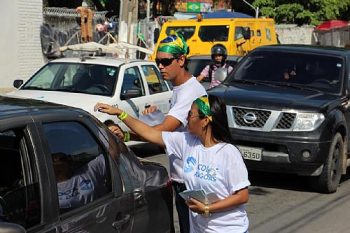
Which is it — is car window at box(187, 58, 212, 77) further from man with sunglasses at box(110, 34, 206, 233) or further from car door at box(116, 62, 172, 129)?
man with sunglasses at box(110, 34, 206, 233)

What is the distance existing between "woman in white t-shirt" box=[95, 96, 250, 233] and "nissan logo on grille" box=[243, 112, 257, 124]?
184 inches

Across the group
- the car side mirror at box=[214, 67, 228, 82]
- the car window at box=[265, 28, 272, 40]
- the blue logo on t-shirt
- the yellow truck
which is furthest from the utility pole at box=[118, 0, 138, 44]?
the blue logo on t-shirt

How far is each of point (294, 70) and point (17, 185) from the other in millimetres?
6862

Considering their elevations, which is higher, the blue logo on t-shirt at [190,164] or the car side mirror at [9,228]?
the car side mirror at [9,228]

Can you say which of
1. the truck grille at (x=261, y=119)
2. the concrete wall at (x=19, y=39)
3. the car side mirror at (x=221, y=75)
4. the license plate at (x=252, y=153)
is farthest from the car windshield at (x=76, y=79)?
the concrete wall at (x=19, y=39)

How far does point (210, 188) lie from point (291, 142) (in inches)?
184

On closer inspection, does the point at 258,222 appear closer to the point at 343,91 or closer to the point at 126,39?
the point at 343,91

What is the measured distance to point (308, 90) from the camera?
9000 mm

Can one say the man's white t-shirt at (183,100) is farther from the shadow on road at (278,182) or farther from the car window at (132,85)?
the car window at (132,85)

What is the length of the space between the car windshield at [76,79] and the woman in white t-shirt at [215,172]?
6.17 metres

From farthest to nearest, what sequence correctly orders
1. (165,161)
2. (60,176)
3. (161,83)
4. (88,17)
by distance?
(88,17), (161,83), (165,161), (60,176)

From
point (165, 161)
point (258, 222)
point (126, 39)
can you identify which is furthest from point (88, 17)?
point (258, 222)

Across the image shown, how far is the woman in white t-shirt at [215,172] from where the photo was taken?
11.7 ft

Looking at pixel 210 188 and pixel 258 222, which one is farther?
pixel 258 222
